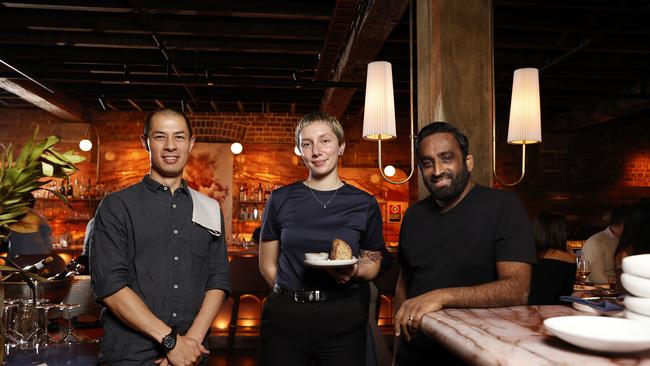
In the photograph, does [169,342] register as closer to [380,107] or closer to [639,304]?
[639,304]

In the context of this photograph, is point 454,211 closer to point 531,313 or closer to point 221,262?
point 531,313

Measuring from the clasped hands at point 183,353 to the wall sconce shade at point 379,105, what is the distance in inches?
70.6

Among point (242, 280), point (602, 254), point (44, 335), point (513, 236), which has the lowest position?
point (242, 280)

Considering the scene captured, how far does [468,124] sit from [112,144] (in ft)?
25.0

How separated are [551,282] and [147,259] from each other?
250 centimetres

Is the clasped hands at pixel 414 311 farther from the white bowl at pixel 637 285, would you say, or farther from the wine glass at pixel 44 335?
the wine glass at pixel 44 335

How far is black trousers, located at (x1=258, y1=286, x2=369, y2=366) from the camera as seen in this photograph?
6.89ft

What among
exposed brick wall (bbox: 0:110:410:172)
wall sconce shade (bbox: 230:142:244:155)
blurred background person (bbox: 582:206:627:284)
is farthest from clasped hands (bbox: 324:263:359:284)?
exposed brick wall (bbox: 0:110:410:172)

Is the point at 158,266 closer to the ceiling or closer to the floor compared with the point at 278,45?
closer to the floor

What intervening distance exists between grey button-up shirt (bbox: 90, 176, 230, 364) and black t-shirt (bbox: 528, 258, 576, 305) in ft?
7.18

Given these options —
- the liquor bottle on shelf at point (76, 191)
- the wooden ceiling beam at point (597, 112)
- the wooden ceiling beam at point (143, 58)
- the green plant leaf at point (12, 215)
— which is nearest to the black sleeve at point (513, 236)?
the green plant leaf at point (12, 215)

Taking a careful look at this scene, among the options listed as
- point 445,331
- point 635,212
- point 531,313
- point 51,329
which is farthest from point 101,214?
point 635,212

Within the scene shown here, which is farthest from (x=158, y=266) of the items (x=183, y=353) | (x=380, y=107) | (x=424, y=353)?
(x=380, y=107)

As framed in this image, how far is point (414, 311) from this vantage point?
5.30ft
